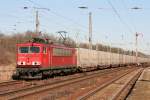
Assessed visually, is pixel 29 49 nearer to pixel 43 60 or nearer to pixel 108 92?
pixel 43 60

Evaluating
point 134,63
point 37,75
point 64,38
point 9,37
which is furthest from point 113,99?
point 134,63

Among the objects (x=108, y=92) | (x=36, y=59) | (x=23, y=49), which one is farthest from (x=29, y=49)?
(x=108, y=92)

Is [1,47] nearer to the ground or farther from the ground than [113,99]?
farther from the ground

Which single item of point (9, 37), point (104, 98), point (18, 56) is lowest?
point (104, 98)

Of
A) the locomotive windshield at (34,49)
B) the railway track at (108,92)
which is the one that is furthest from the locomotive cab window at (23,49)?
the railway track at (108,92)

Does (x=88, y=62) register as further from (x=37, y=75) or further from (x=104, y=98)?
(x=104, y=98)

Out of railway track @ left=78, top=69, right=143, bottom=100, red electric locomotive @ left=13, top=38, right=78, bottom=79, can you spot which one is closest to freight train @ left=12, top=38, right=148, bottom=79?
red electric locomotive @ left=13, top=38, right=78, bottom=79

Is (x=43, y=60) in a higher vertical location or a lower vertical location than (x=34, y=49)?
lower

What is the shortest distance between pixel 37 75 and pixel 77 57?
14.8 m

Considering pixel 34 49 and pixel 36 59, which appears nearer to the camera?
pixel 36 59

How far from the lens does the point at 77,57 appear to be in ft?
152

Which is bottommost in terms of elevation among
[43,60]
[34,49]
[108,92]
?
[108,92]

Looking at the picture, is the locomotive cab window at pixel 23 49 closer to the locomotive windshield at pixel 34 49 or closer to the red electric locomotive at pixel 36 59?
the red electric locomotive at pixel 36 59

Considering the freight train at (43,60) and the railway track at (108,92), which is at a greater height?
the freight train at (43,60)
